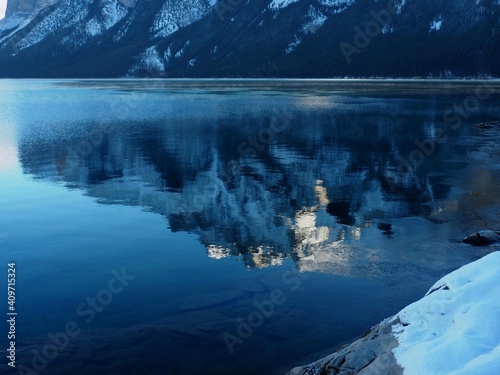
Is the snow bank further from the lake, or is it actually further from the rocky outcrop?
the lake

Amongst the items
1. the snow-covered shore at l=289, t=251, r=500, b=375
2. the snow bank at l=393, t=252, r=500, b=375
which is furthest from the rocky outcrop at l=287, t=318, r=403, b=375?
the snow bank at l=393, t=252, r=500, b=375

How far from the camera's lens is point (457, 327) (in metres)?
9.01

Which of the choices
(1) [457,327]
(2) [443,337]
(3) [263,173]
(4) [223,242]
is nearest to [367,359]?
(2) [443,337]

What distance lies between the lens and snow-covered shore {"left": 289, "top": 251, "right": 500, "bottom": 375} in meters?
8.06

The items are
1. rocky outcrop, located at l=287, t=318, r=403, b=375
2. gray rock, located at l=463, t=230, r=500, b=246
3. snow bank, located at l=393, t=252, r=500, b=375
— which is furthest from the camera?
gray rock, located at l=463, t=230, r=500, b=246

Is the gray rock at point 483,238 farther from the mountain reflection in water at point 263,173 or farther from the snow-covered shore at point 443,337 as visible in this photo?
the snow-covered shore at point 443,337

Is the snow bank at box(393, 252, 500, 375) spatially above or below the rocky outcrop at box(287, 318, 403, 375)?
above

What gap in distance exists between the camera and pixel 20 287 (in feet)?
54.3

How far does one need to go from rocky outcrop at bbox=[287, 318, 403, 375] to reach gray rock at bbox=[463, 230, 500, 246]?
1017cm

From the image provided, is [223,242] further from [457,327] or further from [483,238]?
[457,327]

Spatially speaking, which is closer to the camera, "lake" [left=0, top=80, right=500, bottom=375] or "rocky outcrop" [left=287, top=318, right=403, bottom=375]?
"rocky outcrop" [left=287, top=318, right=403, bottom=375]

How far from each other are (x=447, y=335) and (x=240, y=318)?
6658 mm

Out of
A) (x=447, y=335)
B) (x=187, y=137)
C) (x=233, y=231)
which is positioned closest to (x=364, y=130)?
(x=187, y=137)

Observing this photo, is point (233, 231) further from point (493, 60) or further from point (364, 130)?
point (493, 60)
